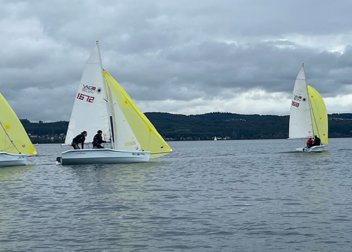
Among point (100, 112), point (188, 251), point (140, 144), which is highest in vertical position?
point (100, 112)

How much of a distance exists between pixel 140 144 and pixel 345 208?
23447mm

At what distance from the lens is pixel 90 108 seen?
36688 mm

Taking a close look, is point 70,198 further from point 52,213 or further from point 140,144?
point 140,144

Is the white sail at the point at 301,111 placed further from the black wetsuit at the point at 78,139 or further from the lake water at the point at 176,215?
the lake water at the point at 176,215

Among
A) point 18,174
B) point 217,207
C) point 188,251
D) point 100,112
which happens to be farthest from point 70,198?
point 100,112

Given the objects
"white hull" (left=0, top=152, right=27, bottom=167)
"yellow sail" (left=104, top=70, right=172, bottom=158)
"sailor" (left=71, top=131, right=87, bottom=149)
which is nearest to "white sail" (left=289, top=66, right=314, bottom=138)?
"yellow sail" (left=104, top=70, right=172, bottom=158)

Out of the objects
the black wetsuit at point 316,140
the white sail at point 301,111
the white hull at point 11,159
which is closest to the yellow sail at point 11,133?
the white hull at point 11,159

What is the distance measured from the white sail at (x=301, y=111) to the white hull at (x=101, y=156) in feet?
91.7

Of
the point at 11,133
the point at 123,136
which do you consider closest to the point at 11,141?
the point at 11,133

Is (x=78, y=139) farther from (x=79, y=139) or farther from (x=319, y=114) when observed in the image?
(x=319, y=114)

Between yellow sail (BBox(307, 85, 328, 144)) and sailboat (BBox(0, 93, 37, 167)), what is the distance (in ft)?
114

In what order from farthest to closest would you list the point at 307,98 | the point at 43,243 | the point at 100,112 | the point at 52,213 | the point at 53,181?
1. the point at 307,98
2. the point at 100,112
3. the point at 53,181
4. the point at 52,213
5. the point at 43,243

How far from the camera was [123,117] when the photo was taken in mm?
37562

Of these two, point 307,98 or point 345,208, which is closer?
point 345,208
